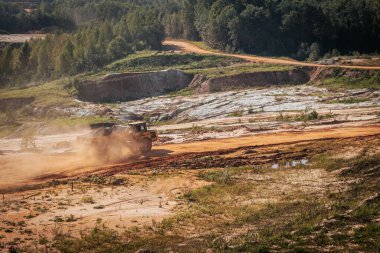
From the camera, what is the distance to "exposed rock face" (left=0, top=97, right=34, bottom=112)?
69.0 m

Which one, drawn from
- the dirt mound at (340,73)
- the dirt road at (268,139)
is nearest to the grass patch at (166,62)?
the dirt mound at (340,73)

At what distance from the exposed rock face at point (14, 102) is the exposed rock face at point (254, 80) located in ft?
78.3

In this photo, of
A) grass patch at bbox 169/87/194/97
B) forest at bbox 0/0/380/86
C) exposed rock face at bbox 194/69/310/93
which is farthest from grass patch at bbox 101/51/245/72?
exposed rock face at bbox 194/69/310/93

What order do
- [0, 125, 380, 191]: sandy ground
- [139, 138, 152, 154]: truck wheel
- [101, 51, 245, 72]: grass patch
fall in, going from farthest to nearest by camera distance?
[101, 51, 245, 72]: grass patch < [139, 138, 152, 154]: truck wheel < [0, 125, 380, 191]: sandy ground


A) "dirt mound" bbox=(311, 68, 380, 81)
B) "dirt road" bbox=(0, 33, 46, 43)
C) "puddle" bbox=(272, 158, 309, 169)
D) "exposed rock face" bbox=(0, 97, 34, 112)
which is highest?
"dirt road" bbox=(0, 33, 46, 43)

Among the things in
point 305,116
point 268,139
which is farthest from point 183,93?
point 268,139

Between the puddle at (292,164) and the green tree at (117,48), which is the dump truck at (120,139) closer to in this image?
the puddle at (292,164)

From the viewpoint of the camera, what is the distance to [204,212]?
81.4ft

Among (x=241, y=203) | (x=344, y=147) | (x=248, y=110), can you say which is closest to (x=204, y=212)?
(x=241, y=203)

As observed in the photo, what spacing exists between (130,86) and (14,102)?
16.1 m

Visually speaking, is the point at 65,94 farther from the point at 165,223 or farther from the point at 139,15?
the point at 165,223

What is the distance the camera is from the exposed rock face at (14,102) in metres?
69.0

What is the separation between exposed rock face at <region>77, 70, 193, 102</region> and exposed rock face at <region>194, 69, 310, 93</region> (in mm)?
5557

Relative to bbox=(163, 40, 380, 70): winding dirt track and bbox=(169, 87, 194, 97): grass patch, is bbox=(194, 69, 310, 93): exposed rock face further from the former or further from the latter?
bbox=(163, 40, 380, 70): winding dirt track
